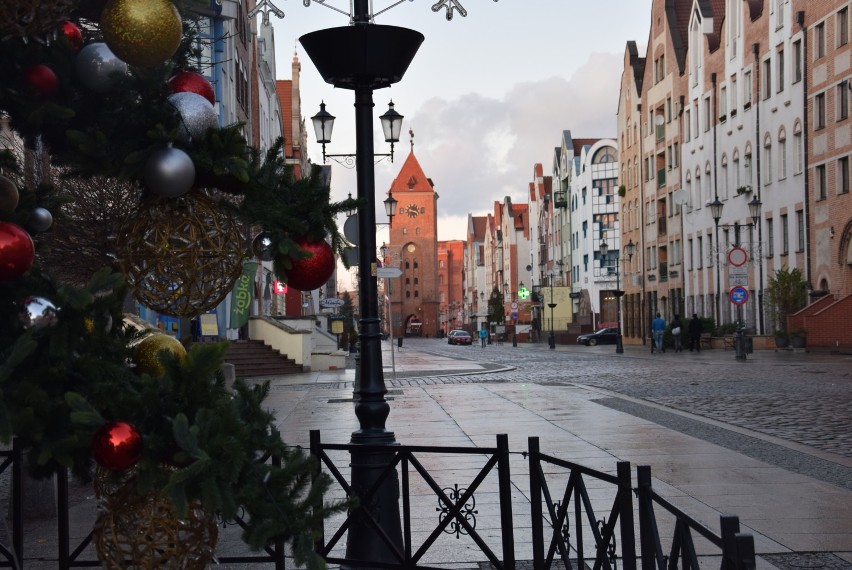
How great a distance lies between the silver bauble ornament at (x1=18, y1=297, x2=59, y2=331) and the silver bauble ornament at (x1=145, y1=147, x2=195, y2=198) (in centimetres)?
65

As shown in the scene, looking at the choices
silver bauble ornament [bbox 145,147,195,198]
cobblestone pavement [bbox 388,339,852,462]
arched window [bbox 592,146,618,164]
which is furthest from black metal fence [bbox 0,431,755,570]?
arched window [bbox 592,146,618,164]

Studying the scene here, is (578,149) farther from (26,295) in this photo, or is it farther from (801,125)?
(26,295)

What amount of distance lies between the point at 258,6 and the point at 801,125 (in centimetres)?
4056

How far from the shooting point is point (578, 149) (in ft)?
339

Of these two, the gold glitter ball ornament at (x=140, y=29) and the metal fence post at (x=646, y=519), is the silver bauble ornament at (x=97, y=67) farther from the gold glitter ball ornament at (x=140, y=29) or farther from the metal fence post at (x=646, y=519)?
the metal fence post at (x=646, y=519)

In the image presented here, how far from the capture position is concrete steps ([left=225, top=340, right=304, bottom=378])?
3584 centimetres

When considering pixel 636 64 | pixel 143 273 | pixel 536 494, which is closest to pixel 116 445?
pixel 143 273

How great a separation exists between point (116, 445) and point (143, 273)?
1006 mm

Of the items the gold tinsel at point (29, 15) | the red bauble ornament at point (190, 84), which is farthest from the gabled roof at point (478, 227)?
the gold tinsel at point (29, 15)

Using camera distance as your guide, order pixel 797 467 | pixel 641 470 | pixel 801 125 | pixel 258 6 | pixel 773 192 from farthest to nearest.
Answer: pixel 773 192 < pixel 801 125 < pixel 797 467 < pixel 258 6 < pixel 641 470

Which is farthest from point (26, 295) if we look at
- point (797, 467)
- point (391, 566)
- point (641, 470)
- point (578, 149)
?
point (578, 149)

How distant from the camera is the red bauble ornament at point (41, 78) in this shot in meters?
3.63

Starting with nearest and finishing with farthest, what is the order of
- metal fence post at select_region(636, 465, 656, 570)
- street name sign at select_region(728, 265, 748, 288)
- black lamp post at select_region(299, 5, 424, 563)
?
1. metal fence post at select_region(636, 465, 656, 570)
2. black lamp post at select_region(299, 5, 424, 563)
3. street name sign at select_region(728, 265, 748, 288)

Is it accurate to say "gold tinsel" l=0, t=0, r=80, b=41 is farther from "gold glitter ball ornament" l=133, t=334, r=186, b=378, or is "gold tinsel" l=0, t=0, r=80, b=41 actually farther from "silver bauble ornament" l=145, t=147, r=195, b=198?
"gold glitter ball ornament" l=133, t=334, r=186, b=378
